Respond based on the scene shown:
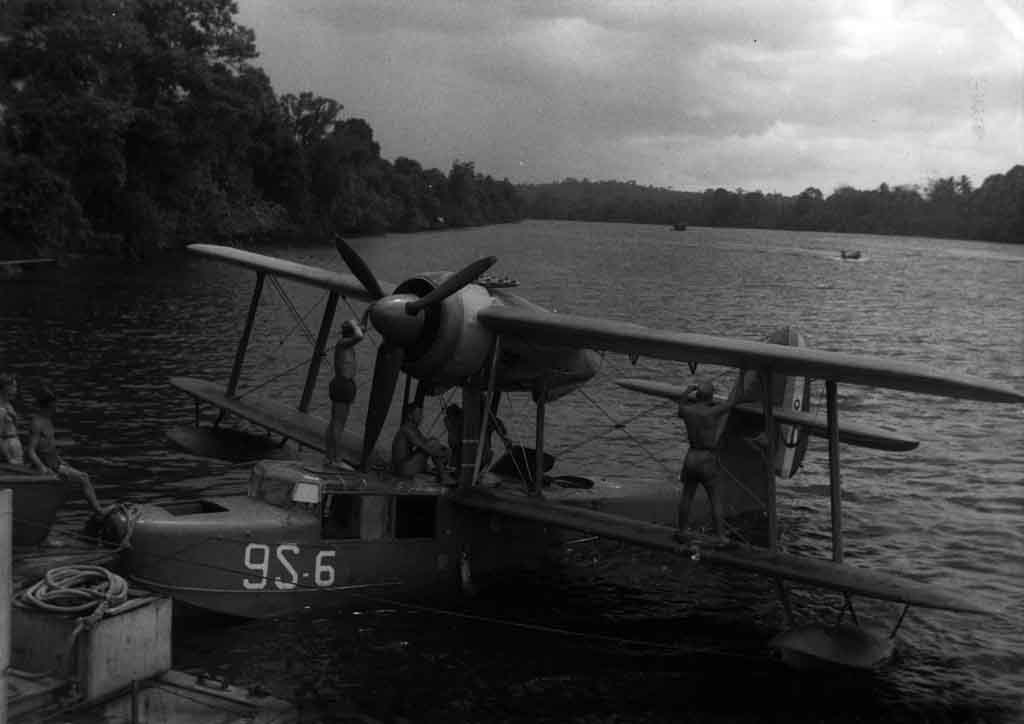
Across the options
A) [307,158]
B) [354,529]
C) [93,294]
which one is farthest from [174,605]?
[307,158]

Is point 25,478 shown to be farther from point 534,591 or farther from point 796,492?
point 796,492

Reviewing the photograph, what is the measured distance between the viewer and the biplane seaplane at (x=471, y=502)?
1249 cm

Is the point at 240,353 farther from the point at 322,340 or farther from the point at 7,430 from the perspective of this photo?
the point at 7,430

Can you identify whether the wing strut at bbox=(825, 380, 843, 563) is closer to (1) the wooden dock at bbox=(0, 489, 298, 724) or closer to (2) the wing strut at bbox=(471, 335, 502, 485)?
(2) the wing strut at bbox=(471, 335, 502, 485)

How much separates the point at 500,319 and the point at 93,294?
37.9m

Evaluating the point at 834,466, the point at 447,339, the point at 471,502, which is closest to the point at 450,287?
the point at 447,339

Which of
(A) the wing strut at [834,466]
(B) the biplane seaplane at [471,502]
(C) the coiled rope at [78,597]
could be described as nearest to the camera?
(C) the coiled rope at [78,597]

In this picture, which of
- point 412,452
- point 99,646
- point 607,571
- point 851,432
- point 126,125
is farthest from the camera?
point 126,125

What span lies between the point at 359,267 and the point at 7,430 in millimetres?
5015

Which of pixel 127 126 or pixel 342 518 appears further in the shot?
pixel 127 126

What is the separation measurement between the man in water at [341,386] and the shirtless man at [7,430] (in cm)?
401

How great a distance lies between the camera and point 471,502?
14125 millimetres

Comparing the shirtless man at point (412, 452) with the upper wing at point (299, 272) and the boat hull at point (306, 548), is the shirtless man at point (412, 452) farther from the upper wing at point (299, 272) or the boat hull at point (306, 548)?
the upper wing at point (299, 272)

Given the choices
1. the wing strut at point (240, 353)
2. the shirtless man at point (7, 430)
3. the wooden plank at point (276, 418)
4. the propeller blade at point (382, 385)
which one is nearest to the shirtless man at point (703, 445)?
the propeller blade at point (382, 385)
